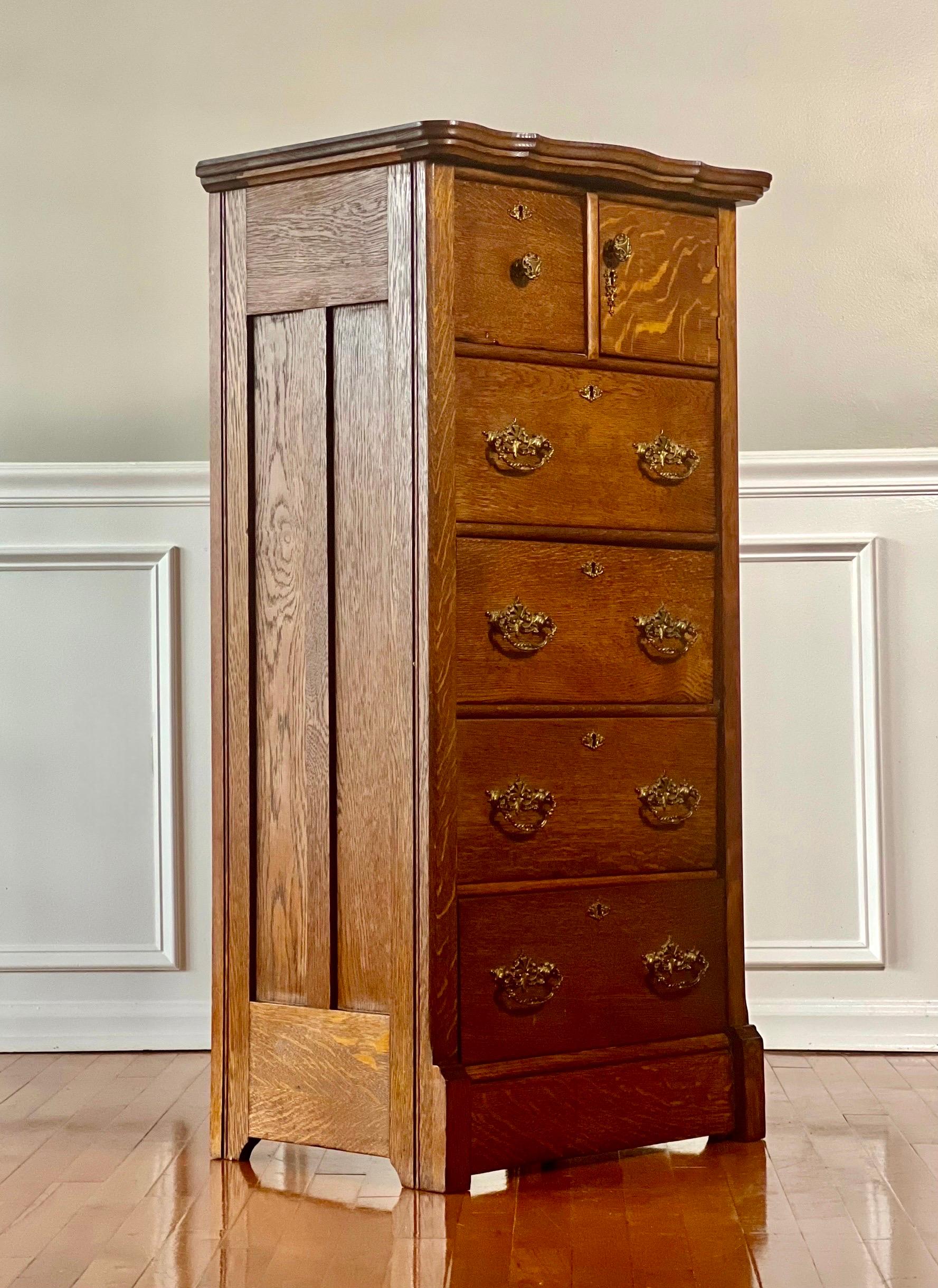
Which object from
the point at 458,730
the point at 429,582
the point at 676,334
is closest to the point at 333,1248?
the point at 458,730

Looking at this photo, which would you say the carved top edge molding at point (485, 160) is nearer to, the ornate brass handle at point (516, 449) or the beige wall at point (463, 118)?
the ornate brass handle at point (516, 449)

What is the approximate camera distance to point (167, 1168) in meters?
2.36

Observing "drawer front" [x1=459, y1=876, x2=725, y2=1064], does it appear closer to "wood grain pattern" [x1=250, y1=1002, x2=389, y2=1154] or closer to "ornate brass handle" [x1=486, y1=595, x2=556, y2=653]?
"wood grain pattern" [x1=250, y1=1002, x2=389, y2=1154]

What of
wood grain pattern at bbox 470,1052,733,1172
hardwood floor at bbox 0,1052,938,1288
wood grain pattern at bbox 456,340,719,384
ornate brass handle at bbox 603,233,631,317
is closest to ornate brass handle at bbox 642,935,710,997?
wood grain pattern at bbox 470,1052,733,1172

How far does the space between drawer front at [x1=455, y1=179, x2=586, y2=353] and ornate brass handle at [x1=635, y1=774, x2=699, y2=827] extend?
649 millimetres

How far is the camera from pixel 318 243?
233cm

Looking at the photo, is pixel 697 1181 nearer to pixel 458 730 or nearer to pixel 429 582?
pixel 458 730

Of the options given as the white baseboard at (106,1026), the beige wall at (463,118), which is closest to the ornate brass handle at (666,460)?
the beige wall at (463,118)

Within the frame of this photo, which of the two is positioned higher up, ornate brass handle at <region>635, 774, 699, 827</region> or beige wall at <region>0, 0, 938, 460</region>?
beige wall at <region>0, 0, 938, 460</region>

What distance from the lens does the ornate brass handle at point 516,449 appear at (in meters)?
2.29

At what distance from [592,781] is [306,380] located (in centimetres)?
71

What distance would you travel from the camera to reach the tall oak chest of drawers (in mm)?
2240

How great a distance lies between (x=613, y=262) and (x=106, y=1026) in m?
1.78

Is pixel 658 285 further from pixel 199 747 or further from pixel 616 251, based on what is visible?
pixel 199 747
